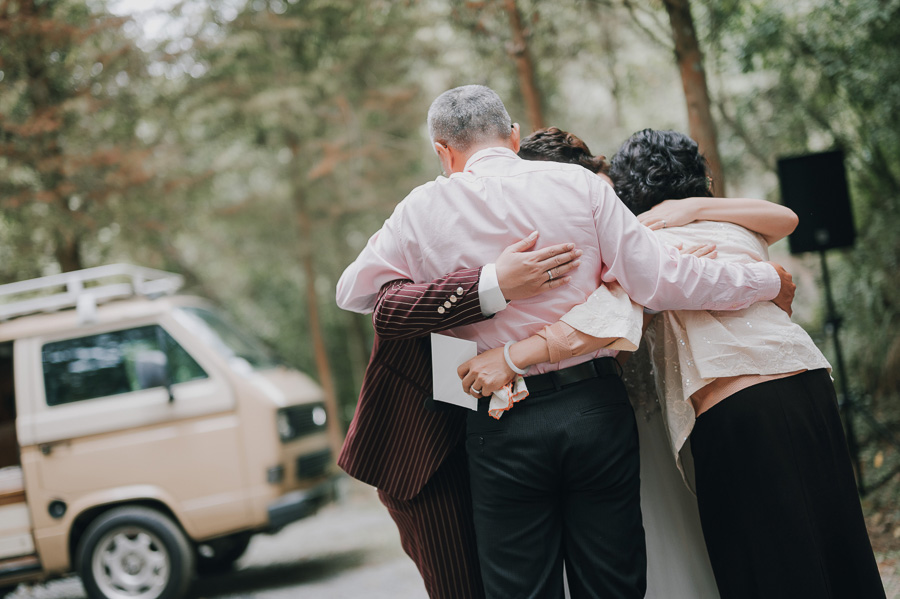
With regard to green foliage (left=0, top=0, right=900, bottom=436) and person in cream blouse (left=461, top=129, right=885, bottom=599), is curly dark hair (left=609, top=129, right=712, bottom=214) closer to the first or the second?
person in cream blouse (left=461, top=129, right=885, bottom=599)

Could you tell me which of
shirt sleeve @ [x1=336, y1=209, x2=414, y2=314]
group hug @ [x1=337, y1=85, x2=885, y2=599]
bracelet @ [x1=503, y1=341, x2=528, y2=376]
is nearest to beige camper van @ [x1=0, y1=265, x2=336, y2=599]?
group hug @ [x1=337, y1=85, x2=885, y2=599]

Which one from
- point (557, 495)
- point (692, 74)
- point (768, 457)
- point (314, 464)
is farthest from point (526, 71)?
point (557, 495)

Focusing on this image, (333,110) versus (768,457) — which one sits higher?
(333,110)

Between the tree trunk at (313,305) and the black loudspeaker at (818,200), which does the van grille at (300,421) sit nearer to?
the black loudspeaker at (818,200)

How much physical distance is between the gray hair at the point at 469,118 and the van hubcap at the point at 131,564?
4.30 m

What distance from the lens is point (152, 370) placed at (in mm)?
5191

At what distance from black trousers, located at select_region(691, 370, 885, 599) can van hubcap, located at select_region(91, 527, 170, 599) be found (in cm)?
433

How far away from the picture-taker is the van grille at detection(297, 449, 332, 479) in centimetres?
588

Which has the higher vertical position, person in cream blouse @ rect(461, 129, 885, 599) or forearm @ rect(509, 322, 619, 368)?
forearm @ rect(509, 322, 619, 368)

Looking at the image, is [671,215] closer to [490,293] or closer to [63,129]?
[490,293]

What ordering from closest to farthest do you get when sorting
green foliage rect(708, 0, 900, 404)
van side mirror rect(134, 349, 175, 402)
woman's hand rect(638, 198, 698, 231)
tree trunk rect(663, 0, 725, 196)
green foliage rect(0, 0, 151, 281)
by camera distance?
woman's hand rect(638, 198, 698, 231) → tree trunk rect(663, 0, 725, 196) → van side mirror rect(134, 349, 175, 402) → green foliage rect(708, 0, 900, 404) → green foliage rect(0, 0, 151, 281)

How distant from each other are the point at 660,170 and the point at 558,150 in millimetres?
394

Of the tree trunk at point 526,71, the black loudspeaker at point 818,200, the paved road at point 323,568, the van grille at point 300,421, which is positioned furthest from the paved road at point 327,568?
the tree trunk at point 526,71

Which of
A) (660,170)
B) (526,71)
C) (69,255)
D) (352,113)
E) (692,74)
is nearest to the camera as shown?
(660,170)
